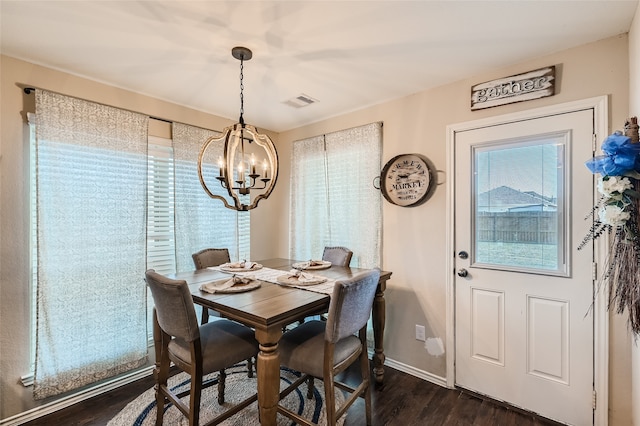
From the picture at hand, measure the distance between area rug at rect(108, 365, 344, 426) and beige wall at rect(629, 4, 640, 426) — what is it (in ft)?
5.67

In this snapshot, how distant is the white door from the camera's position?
6.29ft

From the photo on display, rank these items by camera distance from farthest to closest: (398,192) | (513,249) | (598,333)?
(398,192)
(513,249)
(598,333)

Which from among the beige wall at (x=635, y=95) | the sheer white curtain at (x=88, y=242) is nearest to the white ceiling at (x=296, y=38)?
the beige wall at (x=635, y=95)

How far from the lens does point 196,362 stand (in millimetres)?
1660

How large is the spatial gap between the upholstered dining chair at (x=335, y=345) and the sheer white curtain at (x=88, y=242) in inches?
61.3

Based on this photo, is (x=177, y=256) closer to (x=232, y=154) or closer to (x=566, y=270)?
(x=232, y=154)

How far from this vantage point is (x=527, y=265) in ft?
6.95

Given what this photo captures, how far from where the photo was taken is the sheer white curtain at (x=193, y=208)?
9.43 ft

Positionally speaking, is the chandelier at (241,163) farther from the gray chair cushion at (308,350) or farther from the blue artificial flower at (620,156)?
the blue artificial flower at (620,156)

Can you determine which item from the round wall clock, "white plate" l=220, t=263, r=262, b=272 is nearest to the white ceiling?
the round wall clock

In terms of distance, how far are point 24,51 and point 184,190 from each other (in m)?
1.44

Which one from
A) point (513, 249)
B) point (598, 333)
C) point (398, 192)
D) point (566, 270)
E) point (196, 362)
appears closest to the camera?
point (196, 362)

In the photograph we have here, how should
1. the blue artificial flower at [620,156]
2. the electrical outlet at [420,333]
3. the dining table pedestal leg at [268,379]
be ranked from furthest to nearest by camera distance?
the electrical outlet at [420,333]
the dining table pedestal leg at [268,379]
the blue artificial flower at [620,156]

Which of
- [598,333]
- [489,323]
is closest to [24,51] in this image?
[489,323]
